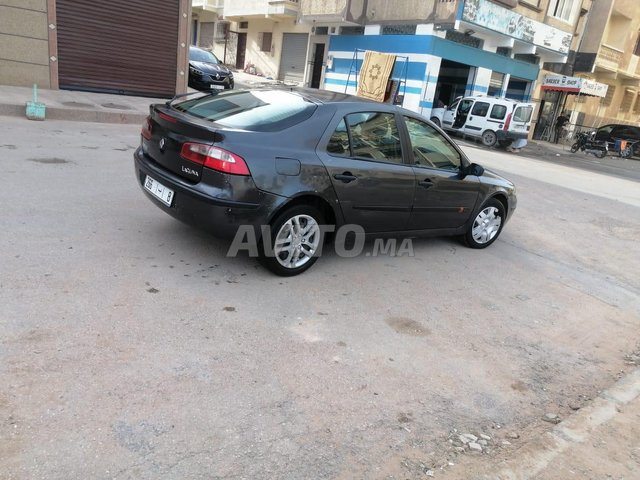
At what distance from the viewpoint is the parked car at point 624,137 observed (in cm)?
2648

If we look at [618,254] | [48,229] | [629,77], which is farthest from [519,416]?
[629,77]

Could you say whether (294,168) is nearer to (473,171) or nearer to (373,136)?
(373,136)

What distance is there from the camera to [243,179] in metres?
3.89

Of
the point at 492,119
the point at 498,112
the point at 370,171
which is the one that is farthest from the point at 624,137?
the point at 370,171

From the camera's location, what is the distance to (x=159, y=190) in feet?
14.1

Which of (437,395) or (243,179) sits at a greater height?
(243,179)

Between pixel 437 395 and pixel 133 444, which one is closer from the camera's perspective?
pixel 133 444

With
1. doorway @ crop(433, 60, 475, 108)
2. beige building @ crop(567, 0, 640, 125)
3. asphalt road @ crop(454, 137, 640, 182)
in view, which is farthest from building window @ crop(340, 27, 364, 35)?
beige building @ crop(567, 0, 640, 125)

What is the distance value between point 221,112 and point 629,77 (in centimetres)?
3740

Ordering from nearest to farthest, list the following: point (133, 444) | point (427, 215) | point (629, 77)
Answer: point (133, 444), point (427, 215), point (629, 77)

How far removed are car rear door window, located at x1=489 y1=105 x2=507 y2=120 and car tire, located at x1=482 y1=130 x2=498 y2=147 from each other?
0.58 m

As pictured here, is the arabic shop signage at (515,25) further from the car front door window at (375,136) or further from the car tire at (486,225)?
the car front door window at (375,136)

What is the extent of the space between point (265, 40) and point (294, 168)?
3057cm

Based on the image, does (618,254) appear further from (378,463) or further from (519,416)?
(378,463)
